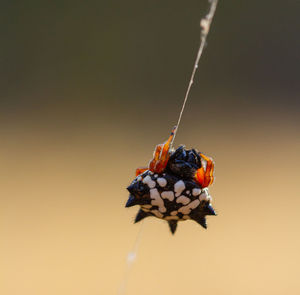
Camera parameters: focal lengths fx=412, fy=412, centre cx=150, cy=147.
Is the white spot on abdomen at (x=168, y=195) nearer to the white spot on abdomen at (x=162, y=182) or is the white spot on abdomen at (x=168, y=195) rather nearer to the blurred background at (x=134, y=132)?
the white spot on abdomen at (x=162, y=182)

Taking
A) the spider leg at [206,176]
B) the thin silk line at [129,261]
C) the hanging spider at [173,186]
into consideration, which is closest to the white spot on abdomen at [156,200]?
the hanging spider at [173,186]

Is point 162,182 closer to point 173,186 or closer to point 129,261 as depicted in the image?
point 173,186

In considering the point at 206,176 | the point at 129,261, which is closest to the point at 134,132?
the point at 129,261

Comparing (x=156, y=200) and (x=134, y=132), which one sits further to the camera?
(x=134, y=132)

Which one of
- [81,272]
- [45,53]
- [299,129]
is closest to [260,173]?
[299,129]

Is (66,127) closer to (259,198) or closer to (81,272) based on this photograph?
(81,272)

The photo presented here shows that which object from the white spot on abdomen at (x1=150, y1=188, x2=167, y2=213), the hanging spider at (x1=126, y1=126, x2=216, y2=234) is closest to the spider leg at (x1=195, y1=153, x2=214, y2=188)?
the hanging spider at (x1=126, y1=126, x2=216, y2=234)
